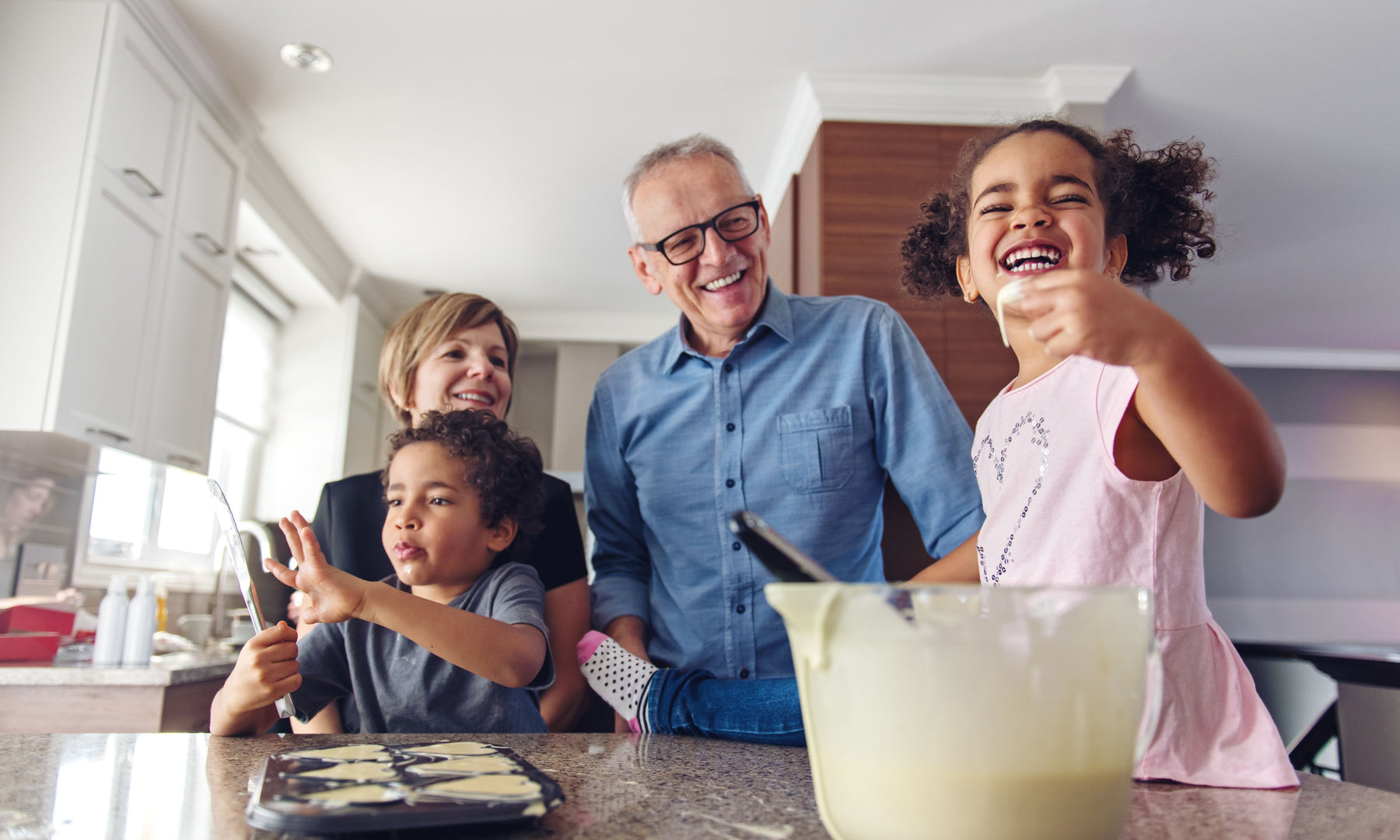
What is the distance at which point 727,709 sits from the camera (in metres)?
0.85

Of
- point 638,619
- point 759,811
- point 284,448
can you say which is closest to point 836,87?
point 638,619

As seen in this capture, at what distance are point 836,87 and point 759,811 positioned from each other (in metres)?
3.16

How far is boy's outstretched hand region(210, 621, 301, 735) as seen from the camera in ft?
2.50

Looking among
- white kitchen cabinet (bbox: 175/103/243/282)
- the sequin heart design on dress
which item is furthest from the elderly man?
white kitchen cabinet (bbox: 175/103/243/282)

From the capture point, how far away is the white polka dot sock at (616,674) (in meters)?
0.99

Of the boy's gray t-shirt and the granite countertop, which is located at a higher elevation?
the boy's gray t-shirt

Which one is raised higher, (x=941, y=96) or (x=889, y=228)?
(x=941, y=96)

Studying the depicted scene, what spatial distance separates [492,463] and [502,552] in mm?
142

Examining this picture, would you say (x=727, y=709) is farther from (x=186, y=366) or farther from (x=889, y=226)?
(x=186, y=366)

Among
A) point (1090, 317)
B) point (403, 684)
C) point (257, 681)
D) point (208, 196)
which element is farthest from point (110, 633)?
point (1090, 317)

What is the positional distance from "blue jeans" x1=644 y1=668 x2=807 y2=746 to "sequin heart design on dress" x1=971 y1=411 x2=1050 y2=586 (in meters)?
0.22

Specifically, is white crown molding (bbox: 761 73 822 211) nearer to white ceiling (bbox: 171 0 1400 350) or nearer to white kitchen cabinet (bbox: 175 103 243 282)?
white ceiling (bbox: 171 0 1400 350)

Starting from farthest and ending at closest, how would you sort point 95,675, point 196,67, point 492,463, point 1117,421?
point 196,67, point 95,675, point 492,463, point 1117,421

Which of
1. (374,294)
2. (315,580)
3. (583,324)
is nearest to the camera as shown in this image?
(315,580)
